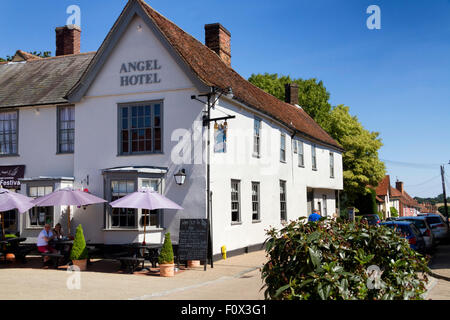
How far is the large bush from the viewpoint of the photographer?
16.6 feet

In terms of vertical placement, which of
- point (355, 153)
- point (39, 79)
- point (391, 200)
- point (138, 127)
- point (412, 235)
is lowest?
point (412, 235)

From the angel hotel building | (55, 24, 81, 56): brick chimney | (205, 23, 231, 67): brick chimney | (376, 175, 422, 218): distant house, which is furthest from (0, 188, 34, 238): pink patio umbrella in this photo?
(376, 175, 422, 218): distant house

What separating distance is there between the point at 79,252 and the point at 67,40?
14842mm

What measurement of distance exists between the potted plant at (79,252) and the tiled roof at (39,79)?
666 centimetres

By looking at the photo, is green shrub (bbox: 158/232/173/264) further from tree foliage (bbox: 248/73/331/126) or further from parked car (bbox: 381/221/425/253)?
tree foliage (bbox: 248/73/331/126)

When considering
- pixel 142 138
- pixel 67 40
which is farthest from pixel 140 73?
pixel 67 40

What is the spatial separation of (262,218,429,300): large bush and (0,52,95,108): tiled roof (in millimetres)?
15329

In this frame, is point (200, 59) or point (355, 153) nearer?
point (200, 59)

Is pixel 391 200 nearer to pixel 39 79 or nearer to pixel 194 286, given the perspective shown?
pixel 39 79

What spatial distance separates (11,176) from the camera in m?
19.9

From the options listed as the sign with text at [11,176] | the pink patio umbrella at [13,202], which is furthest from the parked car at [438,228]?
the sign with text at [11,176]

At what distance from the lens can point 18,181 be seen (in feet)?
64.0
